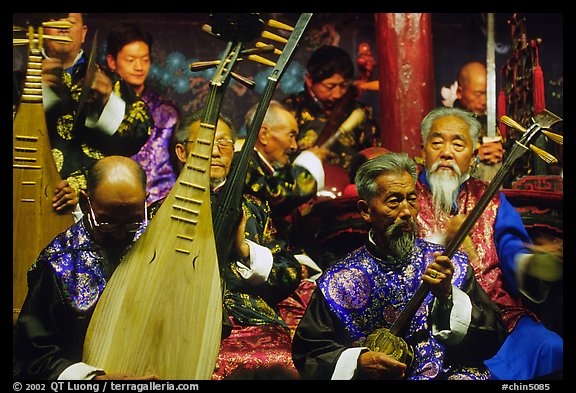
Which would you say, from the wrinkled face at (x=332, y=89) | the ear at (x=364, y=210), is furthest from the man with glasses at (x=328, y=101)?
the ear at (x=364, y=210)

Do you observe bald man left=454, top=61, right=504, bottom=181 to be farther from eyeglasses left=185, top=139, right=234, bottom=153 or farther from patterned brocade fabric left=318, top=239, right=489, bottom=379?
eyeglasses left=185, top=139, right=234, bottom=153

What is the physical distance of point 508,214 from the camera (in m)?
5.52

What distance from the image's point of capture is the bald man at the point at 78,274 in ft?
16.6

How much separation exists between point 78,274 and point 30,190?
51 centimetres

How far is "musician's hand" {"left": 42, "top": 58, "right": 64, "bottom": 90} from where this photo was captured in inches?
221

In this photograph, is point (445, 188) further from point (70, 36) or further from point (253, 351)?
point (70, 36)

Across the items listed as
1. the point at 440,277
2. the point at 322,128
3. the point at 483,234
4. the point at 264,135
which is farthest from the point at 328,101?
the point at 440,277

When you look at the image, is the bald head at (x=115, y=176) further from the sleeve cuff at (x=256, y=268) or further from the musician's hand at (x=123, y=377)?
the musician's hand at (x=123, y=377)

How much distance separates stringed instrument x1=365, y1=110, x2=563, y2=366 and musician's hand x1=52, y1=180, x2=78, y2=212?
1506 mm

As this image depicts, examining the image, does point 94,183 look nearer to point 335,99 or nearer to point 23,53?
point 23,53

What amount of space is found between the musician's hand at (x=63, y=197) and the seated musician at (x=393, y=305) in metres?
1.22

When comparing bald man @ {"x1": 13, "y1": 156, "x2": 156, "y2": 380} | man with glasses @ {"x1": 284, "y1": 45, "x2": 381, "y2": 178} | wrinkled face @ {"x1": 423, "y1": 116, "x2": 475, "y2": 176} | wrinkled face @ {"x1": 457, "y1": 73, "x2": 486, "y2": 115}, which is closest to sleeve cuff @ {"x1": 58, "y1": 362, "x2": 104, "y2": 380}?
bald man @ {"x1": 13, "y1": 156, "x2": 156, "y2": 380}

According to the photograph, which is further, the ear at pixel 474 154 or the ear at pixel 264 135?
the ear at pixel 264 135

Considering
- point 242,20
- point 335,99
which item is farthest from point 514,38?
point 242,20
